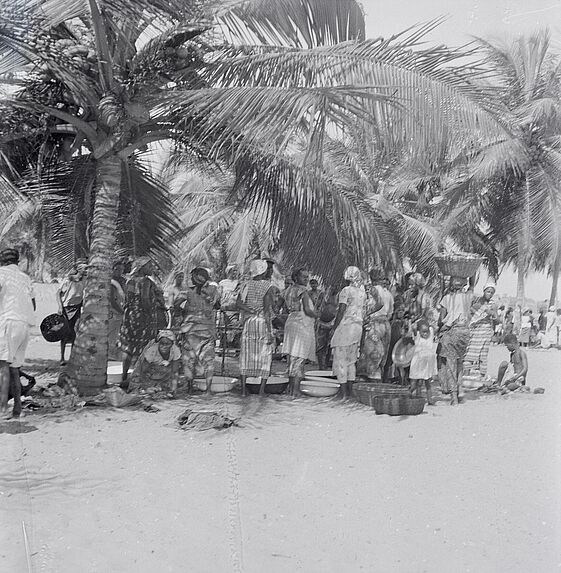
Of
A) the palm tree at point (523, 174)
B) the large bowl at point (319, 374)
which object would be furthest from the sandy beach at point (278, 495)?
the palm tree at point (523, 174)

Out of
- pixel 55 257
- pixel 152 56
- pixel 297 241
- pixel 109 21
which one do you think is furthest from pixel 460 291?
pixel 55 257

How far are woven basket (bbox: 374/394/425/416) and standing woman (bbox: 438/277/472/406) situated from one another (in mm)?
987

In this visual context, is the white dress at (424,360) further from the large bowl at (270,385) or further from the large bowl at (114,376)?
the large bowl at (114,376)

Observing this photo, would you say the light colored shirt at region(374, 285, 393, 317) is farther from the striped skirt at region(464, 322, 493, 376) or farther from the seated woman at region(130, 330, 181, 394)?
the seated woman at region(130, 330, 181, 394)

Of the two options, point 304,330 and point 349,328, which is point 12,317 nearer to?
point 304,330

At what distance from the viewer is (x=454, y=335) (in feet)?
25.8

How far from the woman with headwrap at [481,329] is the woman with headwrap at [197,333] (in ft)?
10.4

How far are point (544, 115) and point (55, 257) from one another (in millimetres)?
7690

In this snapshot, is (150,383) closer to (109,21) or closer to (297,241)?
(297,241)

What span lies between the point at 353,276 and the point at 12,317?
370 centimetres

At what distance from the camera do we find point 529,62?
10.4 m

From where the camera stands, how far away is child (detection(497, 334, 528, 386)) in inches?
321

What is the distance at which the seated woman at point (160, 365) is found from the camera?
24.5 feet

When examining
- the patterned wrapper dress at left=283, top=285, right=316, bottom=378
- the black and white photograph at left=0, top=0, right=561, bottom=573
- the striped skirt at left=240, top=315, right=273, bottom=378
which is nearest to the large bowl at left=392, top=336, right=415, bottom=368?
the black and white photograph at left=0, top=0, right=561, bottom=573
